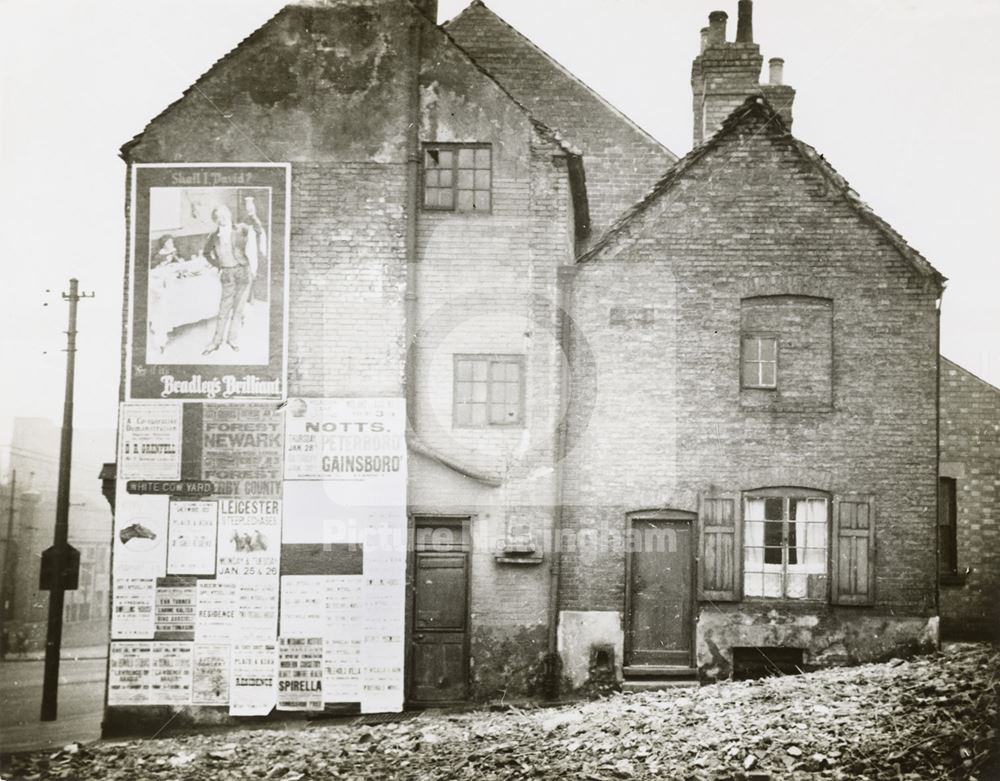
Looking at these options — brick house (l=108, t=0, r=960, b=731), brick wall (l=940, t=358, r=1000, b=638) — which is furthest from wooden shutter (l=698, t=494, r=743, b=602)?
brick wall (l=940, t=358, r=1000, b=638)

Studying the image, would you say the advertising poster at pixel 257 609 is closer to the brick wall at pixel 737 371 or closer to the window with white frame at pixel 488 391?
the window with white frame at pixel 488 391

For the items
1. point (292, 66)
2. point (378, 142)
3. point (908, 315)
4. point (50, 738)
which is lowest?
point (50, 738)

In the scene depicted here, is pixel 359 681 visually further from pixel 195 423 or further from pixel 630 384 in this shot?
pixel 630 384

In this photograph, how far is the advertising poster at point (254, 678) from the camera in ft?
34.2

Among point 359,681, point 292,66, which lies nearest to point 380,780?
point 359,681

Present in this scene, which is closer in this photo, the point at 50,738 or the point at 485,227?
the point at 50,738

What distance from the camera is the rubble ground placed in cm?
882

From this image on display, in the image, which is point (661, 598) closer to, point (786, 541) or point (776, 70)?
point (786, 541)

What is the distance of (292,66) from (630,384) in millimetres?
5397

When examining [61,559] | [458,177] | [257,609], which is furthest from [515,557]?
[61,559]

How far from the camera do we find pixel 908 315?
11547mm

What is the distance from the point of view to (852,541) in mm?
11453

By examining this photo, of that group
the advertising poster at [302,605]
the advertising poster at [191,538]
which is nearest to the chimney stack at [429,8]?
the advertising poster at [191,538]

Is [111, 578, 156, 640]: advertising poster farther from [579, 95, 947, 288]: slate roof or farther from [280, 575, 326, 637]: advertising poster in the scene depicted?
[579, 95, 947, 288]: slate roof
